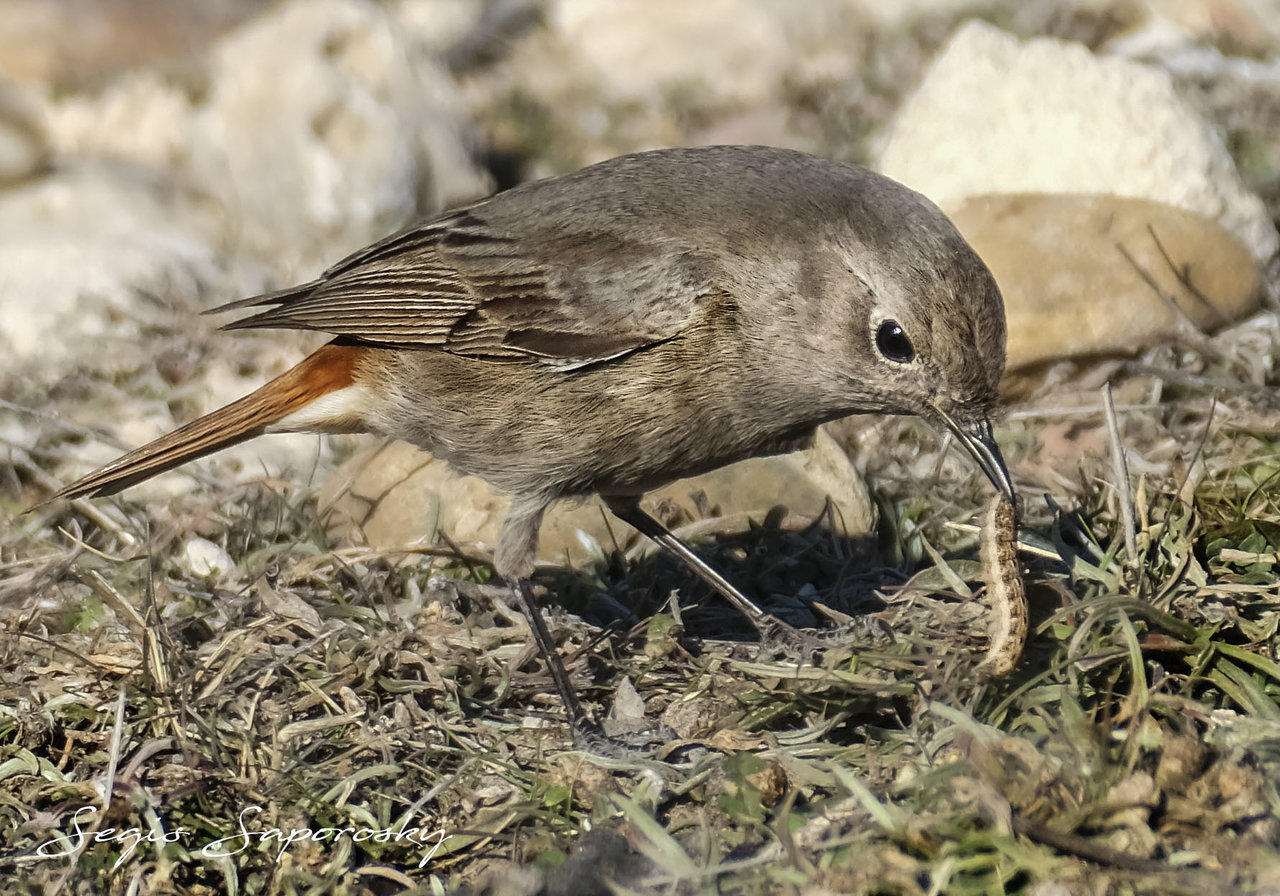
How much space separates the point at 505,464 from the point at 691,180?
102 centimetres

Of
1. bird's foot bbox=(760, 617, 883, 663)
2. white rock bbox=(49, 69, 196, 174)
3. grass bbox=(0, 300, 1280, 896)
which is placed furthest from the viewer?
white rock bbox=(49, 69, 196, 174)

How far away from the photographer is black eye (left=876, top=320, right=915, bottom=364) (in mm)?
3618

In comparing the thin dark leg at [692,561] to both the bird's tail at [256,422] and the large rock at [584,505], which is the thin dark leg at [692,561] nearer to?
the large rock at [584,505]

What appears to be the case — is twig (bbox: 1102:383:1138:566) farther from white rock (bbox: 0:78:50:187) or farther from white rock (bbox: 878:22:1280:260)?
white rock (bbox: 0:78:50:187)

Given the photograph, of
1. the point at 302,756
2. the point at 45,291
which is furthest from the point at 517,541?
the point at 45,291

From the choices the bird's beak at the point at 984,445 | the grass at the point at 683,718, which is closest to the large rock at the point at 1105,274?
the grass at the point at 683,718

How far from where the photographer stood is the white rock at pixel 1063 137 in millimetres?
5988

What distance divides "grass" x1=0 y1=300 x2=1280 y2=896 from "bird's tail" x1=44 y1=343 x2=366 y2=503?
0.36 metres

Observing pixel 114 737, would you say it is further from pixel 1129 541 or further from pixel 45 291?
pixel 45 291

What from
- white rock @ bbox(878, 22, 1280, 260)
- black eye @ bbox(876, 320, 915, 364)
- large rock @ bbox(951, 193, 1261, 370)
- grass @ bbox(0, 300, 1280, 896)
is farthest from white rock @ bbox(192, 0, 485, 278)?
black eye @ bbox(876, 320, 915, 364)

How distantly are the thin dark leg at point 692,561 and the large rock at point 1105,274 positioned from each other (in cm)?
184

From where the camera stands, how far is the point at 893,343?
365 cm

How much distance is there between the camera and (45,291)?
23.7 ft

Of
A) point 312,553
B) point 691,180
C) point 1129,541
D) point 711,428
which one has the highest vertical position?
point 691,180
